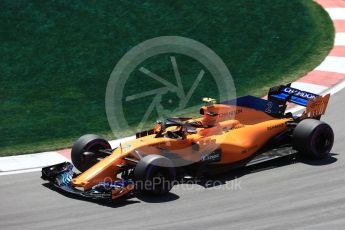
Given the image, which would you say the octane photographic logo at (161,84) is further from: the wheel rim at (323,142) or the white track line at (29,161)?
the wheel rim at (323,142)

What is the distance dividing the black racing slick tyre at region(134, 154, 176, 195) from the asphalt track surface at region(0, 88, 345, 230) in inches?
7.1

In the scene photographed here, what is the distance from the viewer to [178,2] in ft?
68.7

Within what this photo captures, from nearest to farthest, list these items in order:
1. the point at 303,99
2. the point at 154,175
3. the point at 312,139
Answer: the point at 154,175, the point at 312,139, the point at 303,99

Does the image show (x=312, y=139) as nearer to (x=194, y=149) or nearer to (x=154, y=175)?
(x=194, y=149)

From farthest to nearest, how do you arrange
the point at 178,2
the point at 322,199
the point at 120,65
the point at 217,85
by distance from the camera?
the point at 178,2 → the point at 120,65 → the point at 217,85 → the point at 322,199

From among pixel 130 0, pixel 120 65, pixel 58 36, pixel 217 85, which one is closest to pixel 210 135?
pixel 217 85

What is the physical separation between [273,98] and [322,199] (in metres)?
3.57

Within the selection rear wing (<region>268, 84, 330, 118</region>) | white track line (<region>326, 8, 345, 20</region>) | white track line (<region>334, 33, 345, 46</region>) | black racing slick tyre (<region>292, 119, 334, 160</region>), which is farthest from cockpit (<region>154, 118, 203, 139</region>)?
white track line (<region>326, 8, 345, 20</region>)

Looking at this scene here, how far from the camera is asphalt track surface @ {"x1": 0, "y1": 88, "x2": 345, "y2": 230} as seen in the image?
9922mm

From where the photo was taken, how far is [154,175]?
10898mm

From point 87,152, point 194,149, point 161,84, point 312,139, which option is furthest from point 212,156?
point 161,84

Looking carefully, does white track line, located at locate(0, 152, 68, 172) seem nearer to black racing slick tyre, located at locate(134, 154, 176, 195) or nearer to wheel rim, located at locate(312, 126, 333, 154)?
black racing slick tyre, located at locate(134, 154, 176, 195)

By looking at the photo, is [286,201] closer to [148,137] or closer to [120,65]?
[148,137]

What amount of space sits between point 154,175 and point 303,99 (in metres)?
4.06
